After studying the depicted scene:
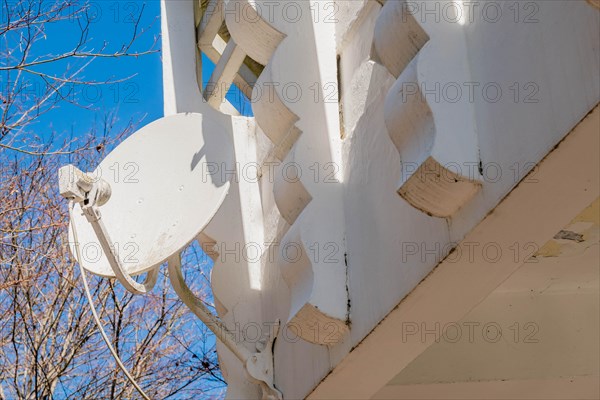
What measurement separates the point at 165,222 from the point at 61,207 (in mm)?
6794

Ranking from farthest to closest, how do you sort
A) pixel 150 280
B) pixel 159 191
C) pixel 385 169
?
1. pixel 159 191
2. pixel 150 280
3. pixel 385 169

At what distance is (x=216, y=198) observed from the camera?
5.52m

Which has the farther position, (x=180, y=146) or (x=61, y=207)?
(x=61, y=207)

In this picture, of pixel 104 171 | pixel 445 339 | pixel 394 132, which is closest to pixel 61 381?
pixel 104 171

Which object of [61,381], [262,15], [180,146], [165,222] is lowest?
[61,381]

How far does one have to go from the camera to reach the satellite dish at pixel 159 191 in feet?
18.1

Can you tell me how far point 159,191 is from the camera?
5.93m

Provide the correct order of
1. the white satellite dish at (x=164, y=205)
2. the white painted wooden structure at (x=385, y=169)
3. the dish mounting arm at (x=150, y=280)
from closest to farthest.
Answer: the white painted wooden structure at (x=385, y=169), the dish mounting arm at (x=150, y=280), the white satellite dish at (x=164, y=205)

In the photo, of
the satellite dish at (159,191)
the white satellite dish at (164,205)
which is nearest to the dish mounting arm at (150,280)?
the white satellite dish at (164,205)

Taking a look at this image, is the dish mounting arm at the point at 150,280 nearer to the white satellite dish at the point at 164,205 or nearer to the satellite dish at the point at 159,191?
the white satellite dish at the point at 164,205

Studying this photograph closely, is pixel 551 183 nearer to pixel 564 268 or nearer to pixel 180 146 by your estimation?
pixel 564 268

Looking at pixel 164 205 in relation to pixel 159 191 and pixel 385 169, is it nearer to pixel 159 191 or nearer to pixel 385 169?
pixel 159 191

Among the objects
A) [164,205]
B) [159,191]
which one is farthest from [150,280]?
[159,191]

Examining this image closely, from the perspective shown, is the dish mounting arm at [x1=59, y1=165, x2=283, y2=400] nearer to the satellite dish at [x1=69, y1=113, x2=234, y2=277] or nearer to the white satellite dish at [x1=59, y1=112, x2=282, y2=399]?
the white satellite dish at [x1=59, y1=112, x2=282, y2=399]
